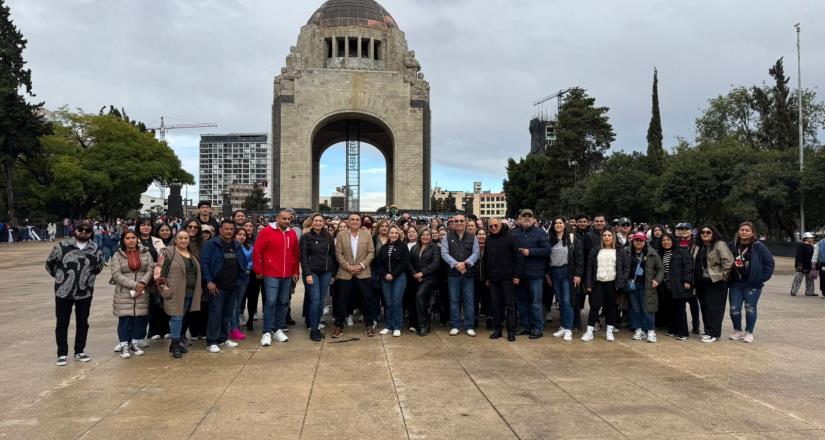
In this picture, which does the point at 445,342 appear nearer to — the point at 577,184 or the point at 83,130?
the point at 577,184

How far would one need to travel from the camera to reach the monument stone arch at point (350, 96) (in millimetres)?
37688

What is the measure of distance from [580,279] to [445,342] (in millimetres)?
2088

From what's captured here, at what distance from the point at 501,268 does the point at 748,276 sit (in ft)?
10.9

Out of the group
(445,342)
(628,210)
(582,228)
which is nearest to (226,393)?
(445,342)

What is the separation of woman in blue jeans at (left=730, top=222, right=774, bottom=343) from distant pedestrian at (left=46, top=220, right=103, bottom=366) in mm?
8213

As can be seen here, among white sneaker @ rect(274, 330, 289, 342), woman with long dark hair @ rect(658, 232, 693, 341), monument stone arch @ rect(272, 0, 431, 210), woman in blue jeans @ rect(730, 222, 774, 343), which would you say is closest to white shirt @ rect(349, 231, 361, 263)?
white sneaker @ rect(274, 330, 289, 342)

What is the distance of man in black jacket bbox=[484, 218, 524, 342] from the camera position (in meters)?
7.65

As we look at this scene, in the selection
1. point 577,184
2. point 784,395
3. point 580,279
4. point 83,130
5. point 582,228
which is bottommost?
point 784,395

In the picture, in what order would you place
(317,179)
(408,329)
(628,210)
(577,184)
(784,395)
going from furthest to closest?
(317,179) → (577,184) → (628,210) → (408,329) → (784,395)

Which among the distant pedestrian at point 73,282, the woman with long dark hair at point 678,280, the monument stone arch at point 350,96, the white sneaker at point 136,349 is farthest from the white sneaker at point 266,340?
the monument stone arch at point 350,96

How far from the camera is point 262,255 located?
743 centimetres

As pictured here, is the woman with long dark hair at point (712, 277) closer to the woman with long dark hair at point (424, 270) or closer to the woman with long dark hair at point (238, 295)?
the woman with long dark hair at point (424, 270)

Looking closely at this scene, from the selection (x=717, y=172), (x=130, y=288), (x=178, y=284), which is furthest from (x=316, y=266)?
(x=717, y=172)

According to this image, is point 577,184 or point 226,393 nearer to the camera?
point 226,393
